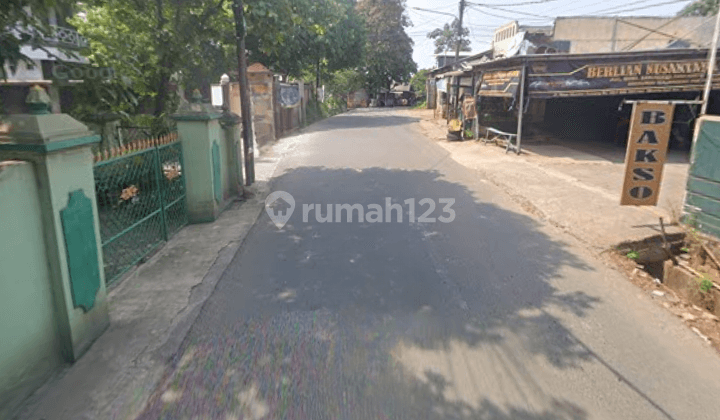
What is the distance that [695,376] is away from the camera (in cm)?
348

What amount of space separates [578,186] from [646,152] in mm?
3101

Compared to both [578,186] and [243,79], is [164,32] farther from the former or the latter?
[578,186]

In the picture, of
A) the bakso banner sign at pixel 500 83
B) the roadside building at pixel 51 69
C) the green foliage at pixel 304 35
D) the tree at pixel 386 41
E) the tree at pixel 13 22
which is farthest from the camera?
the tree at pixel 386 41

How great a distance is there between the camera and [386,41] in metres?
53.8

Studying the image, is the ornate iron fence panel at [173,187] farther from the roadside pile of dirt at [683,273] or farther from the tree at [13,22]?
the roadside pile of dirt at [683,273]

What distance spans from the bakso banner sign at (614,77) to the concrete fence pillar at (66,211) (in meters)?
12.7

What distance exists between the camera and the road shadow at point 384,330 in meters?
3.08

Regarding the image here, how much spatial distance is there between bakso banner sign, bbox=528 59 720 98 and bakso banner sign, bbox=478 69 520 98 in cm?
48

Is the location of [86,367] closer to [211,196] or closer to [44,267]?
[44,267]

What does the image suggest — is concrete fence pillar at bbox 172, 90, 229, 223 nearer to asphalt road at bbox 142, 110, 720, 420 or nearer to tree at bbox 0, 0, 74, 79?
asphalt road at bbox 142, 110, 720, 420

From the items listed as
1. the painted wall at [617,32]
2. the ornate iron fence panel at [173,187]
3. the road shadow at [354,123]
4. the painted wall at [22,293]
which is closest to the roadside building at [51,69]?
the ornate iron fence panel at [173,187]

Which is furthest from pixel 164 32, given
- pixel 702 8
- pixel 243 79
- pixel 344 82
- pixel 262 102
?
pixel 702 8

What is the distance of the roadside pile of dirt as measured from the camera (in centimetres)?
454

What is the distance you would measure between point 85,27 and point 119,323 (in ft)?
22.1
